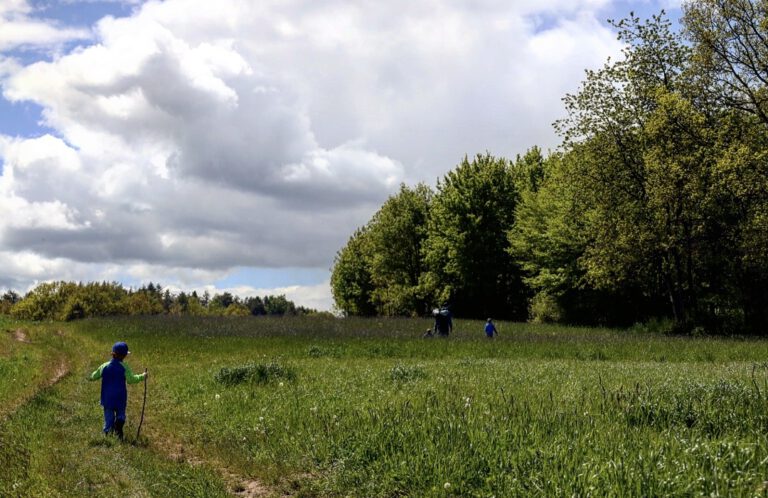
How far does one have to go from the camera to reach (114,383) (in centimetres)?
1190

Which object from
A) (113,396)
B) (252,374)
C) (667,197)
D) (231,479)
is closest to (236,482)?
(231,479)

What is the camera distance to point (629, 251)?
128ft

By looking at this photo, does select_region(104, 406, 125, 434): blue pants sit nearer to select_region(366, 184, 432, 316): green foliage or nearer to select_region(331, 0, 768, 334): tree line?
select_region(331, 0, 768, 334): tree line

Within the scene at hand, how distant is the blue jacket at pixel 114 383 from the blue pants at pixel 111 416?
0.26 ft

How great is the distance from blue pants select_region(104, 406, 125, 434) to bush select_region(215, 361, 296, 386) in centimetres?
393

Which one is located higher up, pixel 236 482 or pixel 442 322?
pixel 442 322

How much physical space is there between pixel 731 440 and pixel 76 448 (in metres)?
9.91

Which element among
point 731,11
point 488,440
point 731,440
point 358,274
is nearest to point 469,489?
point 488,440

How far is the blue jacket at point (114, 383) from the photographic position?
11820 mm

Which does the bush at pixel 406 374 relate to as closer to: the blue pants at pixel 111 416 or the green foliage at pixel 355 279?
the blue pants at pixel 111 416

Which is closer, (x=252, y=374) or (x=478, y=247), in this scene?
(x=252, y=374)

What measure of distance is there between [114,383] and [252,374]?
4714 millimetres

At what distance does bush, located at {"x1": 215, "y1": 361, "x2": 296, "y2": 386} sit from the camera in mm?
15953

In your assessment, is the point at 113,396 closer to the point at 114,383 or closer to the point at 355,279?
the point at 114,383
